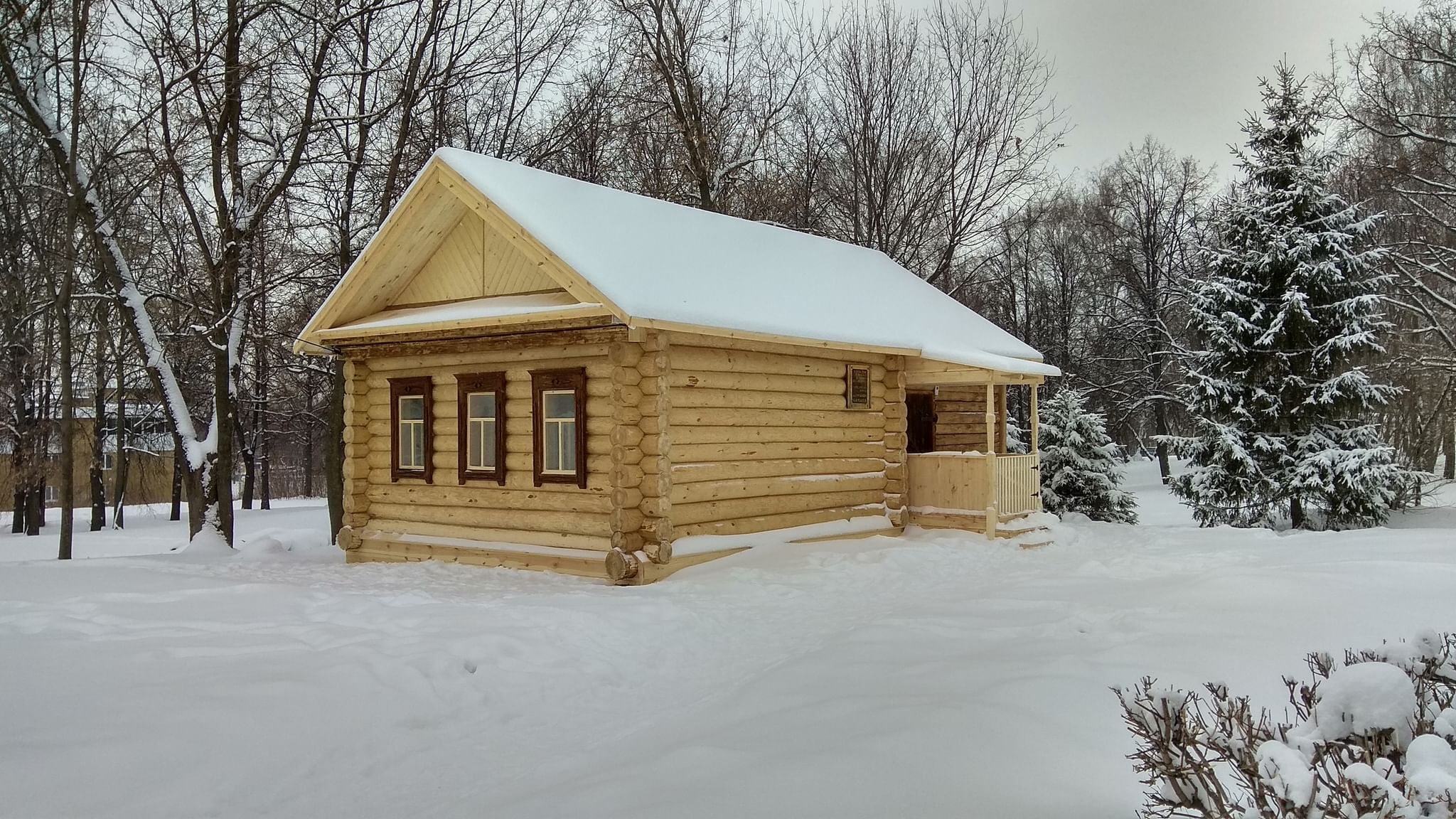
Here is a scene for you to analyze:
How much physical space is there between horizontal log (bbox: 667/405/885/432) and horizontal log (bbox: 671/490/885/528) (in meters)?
1.06

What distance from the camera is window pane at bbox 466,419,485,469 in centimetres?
1319

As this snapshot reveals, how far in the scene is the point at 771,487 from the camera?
13359 mm

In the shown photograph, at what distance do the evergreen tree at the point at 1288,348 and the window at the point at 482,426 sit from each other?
1471 centimetres

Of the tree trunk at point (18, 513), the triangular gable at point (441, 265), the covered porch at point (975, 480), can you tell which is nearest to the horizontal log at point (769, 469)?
the covered porch at point (975, 480)

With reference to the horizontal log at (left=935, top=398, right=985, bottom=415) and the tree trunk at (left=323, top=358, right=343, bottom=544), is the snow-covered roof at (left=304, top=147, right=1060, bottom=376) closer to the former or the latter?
the horizontal log at (left=935, top=398, right=985, bottom=415)

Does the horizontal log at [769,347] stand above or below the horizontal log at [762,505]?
above

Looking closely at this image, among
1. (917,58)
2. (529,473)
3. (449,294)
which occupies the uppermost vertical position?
(917,58)

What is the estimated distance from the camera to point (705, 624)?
9242 mm

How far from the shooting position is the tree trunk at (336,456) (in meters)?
19.5

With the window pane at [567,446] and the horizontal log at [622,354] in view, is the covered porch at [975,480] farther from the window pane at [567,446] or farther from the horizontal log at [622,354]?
the window pane at [567,446]

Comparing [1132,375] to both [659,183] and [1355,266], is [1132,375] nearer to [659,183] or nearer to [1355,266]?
[1355,266]

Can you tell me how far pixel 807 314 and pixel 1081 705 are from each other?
9.22m

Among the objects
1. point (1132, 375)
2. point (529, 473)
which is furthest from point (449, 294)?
point (1132, 375)

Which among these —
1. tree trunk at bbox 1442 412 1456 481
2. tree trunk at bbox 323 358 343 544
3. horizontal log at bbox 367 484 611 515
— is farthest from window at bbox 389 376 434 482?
tree trunk at bbox 1442 412 1456 481
